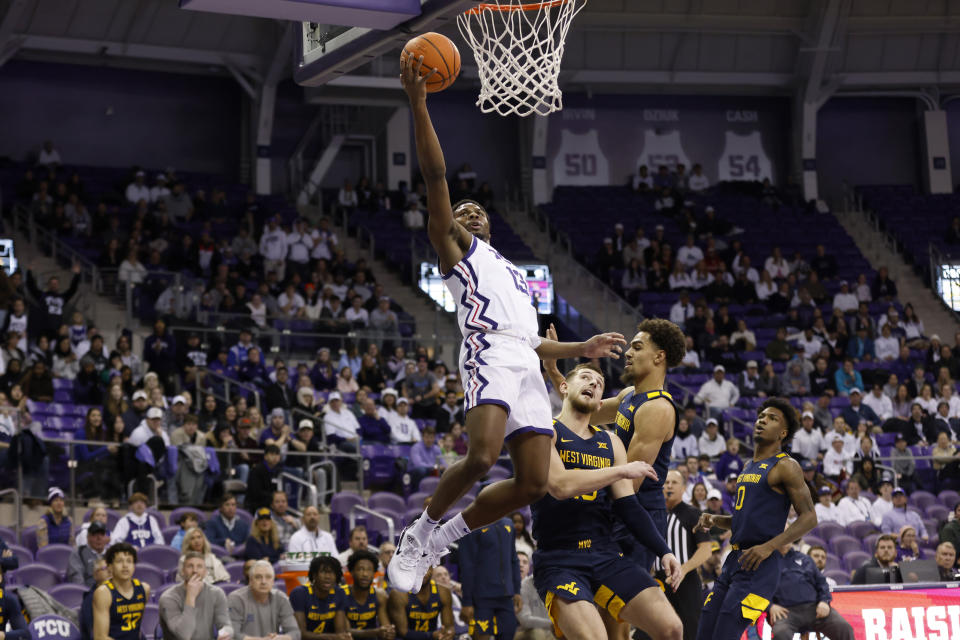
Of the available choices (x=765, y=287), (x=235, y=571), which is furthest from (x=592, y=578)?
(x=765, y=287)

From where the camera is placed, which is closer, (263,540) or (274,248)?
(263,540)

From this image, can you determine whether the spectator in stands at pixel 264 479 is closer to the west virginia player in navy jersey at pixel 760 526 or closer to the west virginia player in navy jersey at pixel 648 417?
the west virginia player in navy jersey at pixel 760 526

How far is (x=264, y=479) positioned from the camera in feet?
50.1

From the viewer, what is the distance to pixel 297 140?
30391mm

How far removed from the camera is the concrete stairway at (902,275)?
92.3 feet

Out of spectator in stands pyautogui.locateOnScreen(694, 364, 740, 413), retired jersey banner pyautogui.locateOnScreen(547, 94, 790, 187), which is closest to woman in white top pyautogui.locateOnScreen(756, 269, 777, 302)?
spectator in stands pyautogui.locateOnScreen(694, 364, 740, 413)

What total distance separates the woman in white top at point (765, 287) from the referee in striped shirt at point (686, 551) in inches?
688

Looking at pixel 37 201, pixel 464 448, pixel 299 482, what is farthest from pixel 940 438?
pixel 37 201

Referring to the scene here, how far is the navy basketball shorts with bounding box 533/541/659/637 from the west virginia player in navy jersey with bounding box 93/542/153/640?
5.34 meters

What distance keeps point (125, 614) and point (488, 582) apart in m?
3.35

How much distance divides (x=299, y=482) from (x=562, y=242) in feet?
46.6

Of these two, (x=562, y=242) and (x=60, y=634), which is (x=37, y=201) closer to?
(x=562, y=242)

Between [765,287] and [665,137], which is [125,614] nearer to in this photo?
[765,287]

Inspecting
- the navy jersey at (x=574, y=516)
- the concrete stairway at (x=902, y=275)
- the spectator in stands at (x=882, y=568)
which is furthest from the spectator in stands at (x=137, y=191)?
the navy jersey at (x=574, y=516)
